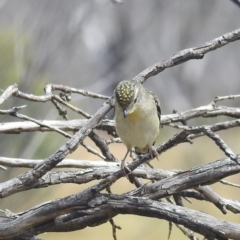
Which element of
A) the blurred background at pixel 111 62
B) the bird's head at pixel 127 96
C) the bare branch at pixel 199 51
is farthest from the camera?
the blurred background at pixel 111 62

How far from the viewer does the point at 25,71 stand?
6.38m

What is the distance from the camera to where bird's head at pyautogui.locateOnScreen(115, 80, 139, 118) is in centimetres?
303

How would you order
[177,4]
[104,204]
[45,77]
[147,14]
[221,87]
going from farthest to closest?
[221,87], [177,4], [147,14], [45,77], [104,204]

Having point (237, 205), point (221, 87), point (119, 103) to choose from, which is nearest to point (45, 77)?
point (119, 103)

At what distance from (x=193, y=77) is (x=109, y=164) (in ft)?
48.9

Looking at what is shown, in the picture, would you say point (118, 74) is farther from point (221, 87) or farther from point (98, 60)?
point (221, 87)

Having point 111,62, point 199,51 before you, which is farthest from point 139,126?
point 111,62

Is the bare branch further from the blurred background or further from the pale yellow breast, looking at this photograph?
the blurred background

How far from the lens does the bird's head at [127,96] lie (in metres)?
3.03

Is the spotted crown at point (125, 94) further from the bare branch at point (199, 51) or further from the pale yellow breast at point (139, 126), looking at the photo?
the bare branch at point (199, 51)

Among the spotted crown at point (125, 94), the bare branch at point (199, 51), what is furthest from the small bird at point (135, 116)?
the bare branch at point (199, 51)

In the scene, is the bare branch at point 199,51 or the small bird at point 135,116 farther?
the small bird at point 135,116

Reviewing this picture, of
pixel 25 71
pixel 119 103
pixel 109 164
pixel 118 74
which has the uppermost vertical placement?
pixel 118 74

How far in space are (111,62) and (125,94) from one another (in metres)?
9.91
